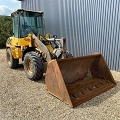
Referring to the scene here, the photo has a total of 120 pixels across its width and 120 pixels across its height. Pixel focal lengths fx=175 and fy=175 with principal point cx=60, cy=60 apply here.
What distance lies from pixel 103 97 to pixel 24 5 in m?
8.77

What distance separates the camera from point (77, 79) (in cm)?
464

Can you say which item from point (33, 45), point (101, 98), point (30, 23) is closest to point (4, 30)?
point (30, 23)

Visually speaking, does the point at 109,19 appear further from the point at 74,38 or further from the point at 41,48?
the point at 41,48

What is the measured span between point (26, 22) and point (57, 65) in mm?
2840

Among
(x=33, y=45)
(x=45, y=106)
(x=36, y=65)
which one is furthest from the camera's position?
(x=33, y=45)

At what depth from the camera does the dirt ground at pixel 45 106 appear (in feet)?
10.8

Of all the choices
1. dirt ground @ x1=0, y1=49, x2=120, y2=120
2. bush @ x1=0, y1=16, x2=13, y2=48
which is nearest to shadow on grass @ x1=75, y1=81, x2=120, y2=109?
dirt ground @ x1=0, y1=49, x2=120, y2=120

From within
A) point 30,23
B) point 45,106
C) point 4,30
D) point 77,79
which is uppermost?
point 30,23

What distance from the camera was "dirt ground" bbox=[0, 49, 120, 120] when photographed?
3305 mm

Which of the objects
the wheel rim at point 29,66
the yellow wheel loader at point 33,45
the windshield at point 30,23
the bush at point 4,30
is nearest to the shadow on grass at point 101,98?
the yellow wheel loader at point 33,45

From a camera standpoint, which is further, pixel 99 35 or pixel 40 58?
pixel 99 35

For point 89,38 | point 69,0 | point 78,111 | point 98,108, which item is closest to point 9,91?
point 78,111

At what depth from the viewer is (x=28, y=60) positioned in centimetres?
559

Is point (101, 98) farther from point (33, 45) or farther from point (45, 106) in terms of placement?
point (33, 45)
